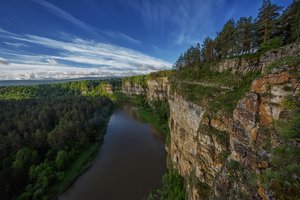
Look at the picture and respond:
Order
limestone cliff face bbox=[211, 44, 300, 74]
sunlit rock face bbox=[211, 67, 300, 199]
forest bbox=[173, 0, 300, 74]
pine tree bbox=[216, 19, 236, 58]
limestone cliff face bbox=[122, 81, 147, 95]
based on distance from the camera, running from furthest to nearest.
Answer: limestone cliff face bbox=[122, 81, 147, 95] → pine tree bbox=[216, 19, 236, 58] → forest bbox=[173, 0, 300, 74] → limestone cliff face bbox=[211, 44, 300, 74] → sunlit rock face bbox=[211, 67, 300, 199]

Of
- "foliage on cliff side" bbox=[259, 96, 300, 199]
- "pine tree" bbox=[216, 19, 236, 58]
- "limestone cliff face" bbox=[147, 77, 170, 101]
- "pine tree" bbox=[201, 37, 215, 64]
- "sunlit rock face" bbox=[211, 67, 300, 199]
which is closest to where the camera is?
"foliage on cliff side" bbox=[259, 96, 300, 199]

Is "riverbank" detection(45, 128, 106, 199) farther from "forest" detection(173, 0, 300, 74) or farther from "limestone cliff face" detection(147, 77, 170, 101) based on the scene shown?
"limestone cliff face" detection(147, 77, 170, 101)

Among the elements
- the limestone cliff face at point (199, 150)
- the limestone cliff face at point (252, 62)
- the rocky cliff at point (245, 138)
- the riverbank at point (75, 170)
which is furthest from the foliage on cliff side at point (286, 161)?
the riverbank at point (75, 170)

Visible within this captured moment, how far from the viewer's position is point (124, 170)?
2405cm

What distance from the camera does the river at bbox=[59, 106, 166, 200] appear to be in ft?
64.6

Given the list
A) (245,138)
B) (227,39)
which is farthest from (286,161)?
(227,39)

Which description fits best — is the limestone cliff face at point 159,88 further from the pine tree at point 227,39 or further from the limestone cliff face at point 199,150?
the limestone cliff face at point 199,150

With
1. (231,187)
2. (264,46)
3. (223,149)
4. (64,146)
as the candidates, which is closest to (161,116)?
(64,146)

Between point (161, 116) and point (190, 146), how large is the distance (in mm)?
29402

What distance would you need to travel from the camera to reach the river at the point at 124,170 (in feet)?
64.6

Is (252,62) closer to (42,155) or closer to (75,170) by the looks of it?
(75,170)

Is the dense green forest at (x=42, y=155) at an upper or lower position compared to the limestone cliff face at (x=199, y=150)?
lower

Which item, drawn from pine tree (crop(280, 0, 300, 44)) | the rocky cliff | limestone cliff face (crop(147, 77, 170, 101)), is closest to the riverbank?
the rocky cliff

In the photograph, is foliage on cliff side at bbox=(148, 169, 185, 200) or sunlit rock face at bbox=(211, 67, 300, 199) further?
foliage on cliff side at bbox=(148, 169, 185, 200)
